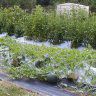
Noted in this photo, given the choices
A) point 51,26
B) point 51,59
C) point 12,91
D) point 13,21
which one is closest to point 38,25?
point 51,26

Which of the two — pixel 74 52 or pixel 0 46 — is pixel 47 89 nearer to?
pixel 74 52

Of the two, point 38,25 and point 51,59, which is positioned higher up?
point 38,25

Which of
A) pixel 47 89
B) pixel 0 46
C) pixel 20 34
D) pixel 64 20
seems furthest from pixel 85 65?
pixel 20 34

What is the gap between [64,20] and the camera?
35.1 ft

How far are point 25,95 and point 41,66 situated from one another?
1.28 m

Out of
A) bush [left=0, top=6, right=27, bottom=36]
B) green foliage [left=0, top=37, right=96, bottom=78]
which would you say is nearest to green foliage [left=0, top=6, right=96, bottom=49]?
bush [left=0, top=6, right=27, bottom=36]

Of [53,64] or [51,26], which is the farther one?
[51,26]

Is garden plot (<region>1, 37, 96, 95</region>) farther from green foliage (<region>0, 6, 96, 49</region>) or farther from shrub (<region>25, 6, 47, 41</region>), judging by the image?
shrub (<region>25, 6, 47, 41</region>)

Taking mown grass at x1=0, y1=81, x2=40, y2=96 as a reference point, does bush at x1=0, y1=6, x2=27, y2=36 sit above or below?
above

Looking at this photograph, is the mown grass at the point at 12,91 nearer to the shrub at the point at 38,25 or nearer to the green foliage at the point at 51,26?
the green foliage at the point at 51,26

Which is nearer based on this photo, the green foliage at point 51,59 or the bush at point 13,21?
the green foliage at point 51,59

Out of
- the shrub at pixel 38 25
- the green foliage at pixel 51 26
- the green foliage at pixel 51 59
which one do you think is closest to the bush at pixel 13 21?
the green foliage at pixel 51 26

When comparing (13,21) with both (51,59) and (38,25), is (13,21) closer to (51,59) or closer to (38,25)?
(38,25)

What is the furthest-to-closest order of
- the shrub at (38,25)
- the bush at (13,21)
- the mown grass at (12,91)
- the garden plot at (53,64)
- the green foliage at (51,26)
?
1. the bush at (13,21)
2. the shrub at (38,25)
3. the green foliage at (51,26)
4. the garden plot at (53,64)
5. the mown grass at (12,91)
